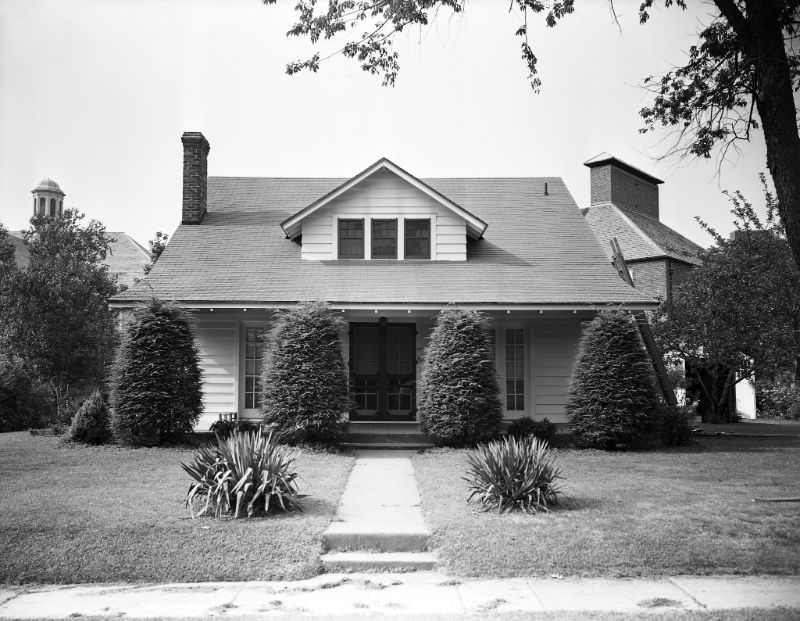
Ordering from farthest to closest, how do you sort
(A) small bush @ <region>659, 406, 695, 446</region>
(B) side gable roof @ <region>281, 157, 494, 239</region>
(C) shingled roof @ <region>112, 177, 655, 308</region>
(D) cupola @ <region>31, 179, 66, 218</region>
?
(D) cupola @ <region>31, 179, 66, 218</region> < (B) side gable roof @ <region>281, 157, 494, 239</region> < (C) shingled roof @ <region>112, 177, 655, 308</region> < (A) small bush @ <region>659, 406, 695, 446</region>

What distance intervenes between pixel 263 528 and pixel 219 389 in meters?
9.47

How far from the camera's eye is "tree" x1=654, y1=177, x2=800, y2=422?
67.9 ft

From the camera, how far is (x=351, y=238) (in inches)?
711

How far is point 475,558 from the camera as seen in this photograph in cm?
699

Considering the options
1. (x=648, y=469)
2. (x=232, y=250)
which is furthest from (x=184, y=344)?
(x=648, y=469)

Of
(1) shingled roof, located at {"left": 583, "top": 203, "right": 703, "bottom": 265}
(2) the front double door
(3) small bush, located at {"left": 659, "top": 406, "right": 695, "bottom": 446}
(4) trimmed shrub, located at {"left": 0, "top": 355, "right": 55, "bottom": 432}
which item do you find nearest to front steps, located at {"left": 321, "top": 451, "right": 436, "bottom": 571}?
(2) the front double door

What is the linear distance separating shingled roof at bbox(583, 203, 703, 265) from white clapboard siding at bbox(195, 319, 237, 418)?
1923cm

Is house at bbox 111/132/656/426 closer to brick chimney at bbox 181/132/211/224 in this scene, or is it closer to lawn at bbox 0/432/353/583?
brick chimney at bbox 181/132/211/224

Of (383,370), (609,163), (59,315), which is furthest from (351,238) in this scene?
(609,163)

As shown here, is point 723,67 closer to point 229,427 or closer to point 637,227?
point 229,427

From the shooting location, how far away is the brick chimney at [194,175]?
1888cm

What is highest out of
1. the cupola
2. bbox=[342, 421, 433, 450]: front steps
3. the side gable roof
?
the cupola

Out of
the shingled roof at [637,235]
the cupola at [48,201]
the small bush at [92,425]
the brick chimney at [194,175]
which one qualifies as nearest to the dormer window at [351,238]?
the brick chimney at [194,175]

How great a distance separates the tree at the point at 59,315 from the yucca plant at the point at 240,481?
1821cm
